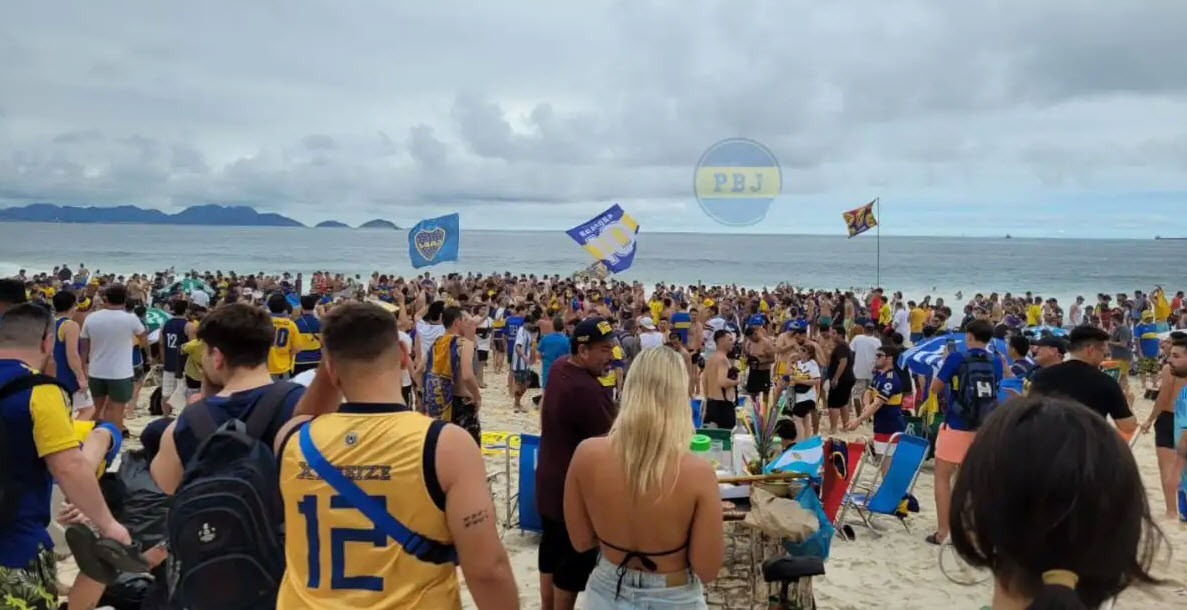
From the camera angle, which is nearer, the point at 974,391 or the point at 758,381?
the point at 974,391

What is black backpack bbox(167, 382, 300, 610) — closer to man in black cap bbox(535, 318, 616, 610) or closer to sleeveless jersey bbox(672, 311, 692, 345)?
man in black cap bbox(535, 318, 616, 610)

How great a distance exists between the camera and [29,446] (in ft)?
8.70

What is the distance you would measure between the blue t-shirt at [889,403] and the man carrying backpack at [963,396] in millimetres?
1696

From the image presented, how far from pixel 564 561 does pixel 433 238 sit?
1322cm

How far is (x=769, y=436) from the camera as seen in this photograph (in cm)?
486

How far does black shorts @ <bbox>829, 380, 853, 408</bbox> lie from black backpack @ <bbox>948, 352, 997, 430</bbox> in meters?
3.94

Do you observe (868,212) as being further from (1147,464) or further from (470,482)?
(470,482)

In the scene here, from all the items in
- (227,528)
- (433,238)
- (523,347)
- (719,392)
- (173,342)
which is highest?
(433,238)

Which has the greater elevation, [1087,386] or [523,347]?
[1087,386]

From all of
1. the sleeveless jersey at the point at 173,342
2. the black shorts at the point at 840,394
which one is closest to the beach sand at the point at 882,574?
the black shorts at the point at 840,394

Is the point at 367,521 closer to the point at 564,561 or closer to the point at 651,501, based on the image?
the point at 651,501

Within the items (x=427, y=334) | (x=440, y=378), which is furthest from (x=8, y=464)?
(x=427, y=334)

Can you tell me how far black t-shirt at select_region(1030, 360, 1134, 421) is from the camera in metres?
4.65

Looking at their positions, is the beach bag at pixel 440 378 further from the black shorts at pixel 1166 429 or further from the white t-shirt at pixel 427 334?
the black shorts at pixel 1166 429
